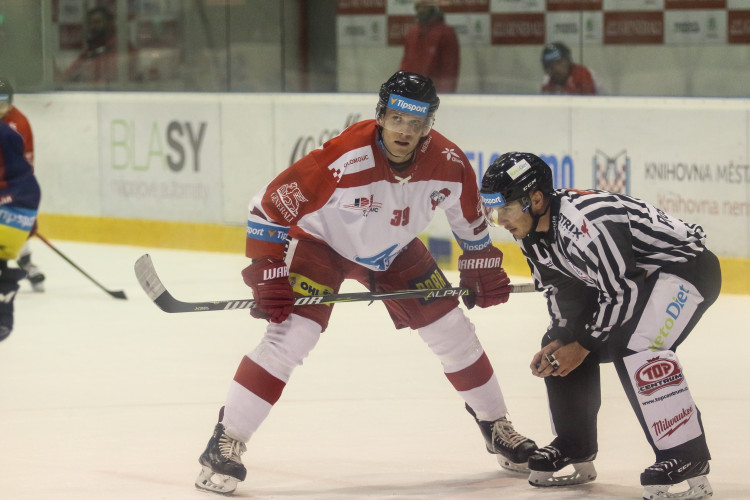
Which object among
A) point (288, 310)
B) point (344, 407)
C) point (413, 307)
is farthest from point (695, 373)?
point (288, 310)

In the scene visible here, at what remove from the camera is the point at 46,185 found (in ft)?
31.1

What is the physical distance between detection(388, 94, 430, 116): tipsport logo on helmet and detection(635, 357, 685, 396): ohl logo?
842mm

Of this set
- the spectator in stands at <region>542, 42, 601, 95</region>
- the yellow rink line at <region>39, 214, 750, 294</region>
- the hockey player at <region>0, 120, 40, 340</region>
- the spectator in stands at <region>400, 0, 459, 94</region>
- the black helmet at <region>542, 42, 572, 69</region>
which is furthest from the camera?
the yellow rink line at <region>39, 214, 750, 294</region>

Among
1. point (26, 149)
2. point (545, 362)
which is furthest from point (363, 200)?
point (26, 149)

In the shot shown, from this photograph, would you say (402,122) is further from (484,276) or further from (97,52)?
(97,52)

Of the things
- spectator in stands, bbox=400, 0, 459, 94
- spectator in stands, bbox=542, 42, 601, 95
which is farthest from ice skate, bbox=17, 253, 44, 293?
spectator in stands, bbox=542, 42, 601, 95

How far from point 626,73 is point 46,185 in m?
4.03

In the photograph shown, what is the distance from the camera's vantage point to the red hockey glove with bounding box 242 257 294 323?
357 centimetres

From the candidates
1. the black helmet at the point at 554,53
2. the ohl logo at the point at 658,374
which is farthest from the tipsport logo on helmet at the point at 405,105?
the black helmet at the point at 554,53

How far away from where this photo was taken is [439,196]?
377cm

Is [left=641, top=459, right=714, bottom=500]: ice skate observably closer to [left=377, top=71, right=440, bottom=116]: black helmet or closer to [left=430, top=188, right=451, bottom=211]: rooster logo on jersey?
[left=430, top=188, right=451, bottom=211]: rooster logo on jersey

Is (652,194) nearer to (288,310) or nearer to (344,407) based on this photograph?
(344,407)

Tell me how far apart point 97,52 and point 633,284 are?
22.2ft

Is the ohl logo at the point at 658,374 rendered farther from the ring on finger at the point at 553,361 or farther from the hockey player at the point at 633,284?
the ring on finger at the point at 553,361
